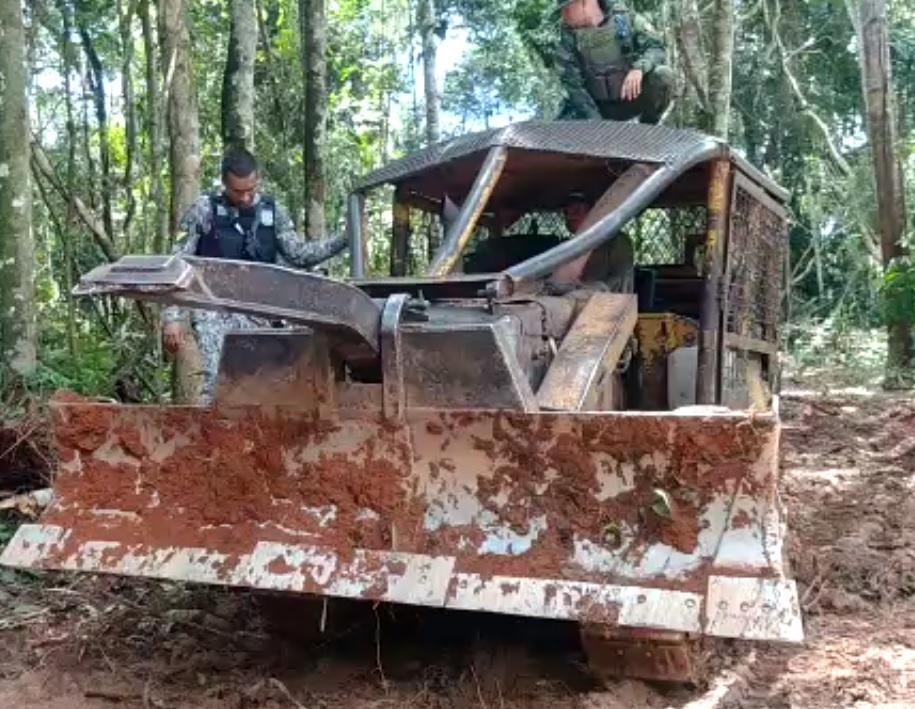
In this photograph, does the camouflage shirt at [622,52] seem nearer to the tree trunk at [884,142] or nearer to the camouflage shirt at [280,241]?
the camouflage shirt at [280,241]

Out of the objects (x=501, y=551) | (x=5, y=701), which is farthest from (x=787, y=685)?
(x=5, y=701)

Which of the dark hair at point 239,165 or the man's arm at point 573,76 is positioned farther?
the man's arm at point 573,76

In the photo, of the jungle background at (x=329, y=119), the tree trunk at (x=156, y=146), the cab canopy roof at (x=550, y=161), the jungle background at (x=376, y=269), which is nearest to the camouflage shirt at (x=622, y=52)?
the jungle background at (x=329, y=119)

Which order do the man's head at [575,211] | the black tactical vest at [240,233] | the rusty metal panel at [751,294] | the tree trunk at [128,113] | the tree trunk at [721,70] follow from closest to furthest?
the rusty metal panel at [751,294], the man's head at [575,211], the black tactical vest at [240,233], the tree trunk at [721,70], the tree trunk at [128,113]

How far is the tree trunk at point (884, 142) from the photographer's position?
11750 mm

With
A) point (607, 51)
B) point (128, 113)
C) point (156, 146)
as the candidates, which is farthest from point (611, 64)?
point (128, 113)

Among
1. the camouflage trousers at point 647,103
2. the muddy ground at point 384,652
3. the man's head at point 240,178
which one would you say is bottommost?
the muddy ground at point 384,652

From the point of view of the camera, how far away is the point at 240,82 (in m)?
8.62

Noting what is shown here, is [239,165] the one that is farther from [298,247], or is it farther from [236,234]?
[298,247]

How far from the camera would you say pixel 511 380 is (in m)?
3.69

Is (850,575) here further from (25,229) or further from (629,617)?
(25,229)

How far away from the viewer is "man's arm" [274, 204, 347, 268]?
605 cm

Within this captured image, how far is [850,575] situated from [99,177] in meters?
11.2

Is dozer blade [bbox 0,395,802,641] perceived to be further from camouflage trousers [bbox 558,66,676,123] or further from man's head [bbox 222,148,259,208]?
camouflage trousers [bbox 558,66,676,123]
